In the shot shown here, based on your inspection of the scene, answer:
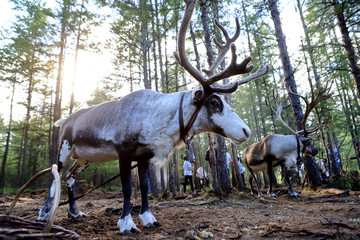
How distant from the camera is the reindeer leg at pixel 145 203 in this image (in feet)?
10.6

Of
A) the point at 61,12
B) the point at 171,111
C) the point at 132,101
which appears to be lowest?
the point at 171,111

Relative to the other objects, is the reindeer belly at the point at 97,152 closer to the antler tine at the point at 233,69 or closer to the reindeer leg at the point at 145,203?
the reindeer leg at the point at 145,203

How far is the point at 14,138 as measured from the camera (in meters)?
24.8

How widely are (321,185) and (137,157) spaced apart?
25.1ft

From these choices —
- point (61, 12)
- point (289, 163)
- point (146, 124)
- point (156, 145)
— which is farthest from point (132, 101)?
point (61, 12)

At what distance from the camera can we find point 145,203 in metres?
3.42

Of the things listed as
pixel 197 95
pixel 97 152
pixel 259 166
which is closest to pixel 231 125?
pixel 197 95

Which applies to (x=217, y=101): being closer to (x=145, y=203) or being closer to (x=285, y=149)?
(x=145, y=203)

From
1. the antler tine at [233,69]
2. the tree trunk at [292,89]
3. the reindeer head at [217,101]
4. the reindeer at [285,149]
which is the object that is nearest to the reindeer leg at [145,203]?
the reindeer head at [217,101]

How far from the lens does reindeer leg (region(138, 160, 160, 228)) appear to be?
10.6 feet

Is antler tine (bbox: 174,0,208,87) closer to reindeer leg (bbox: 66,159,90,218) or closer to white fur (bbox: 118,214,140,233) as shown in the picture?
white fur (bbox: 118,214,140,233)

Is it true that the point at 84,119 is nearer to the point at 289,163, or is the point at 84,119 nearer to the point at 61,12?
the point at 289,163

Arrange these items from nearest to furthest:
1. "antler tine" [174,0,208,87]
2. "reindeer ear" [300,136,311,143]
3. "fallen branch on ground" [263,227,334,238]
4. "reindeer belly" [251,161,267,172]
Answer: "fallen branch on ground" [263,227,334,238] < "antler tine" [174,0,208,87] < "reindeer ear" [300,136,311,143] < "reindeer belly" [251,161,267,172]

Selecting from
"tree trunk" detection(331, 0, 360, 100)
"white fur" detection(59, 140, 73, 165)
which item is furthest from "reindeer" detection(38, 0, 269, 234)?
"tree trunk" detection(331, 0, 360, 100)
